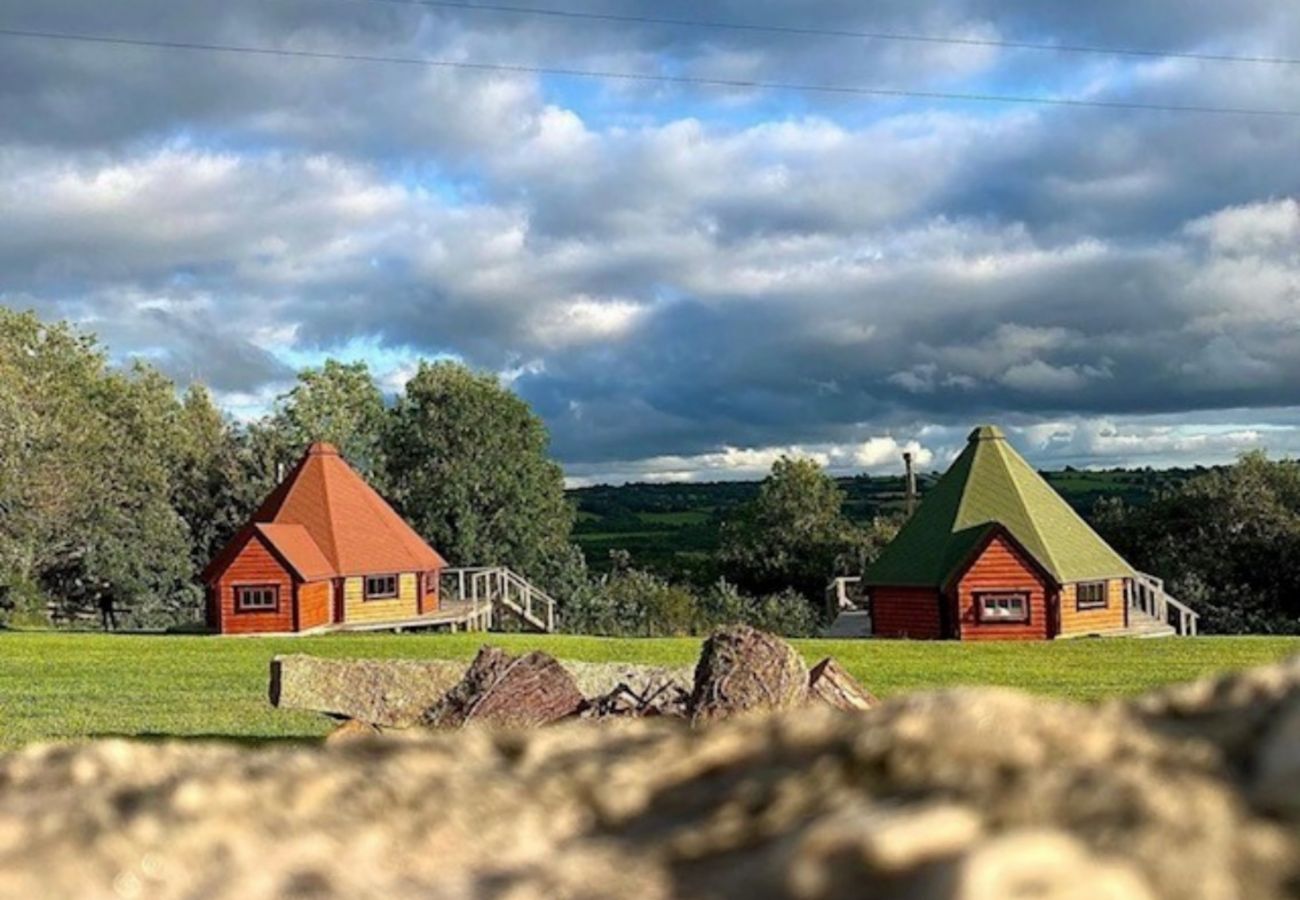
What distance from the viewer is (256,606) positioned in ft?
155

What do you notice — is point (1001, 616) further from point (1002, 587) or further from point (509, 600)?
point (509, 600)

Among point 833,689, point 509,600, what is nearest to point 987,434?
point 509,600

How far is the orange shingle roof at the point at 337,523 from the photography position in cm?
4904

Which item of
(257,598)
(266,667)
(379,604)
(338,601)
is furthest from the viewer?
(379,604)

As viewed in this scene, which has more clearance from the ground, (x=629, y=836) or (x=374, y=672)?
(x=629, y=836)

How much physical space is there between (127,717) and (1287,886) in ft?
59.8

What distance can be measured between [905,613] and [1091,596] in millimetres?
5936

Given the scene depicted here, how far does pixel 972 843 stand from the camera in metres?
0.93

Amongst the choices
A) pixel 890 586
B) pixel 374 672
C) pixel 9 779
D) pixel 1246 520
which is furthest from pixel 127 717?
pixel 1246 520

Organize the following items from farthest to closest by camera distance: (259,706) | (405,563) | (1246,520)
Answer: (1246,520), (405,563), (259,706)

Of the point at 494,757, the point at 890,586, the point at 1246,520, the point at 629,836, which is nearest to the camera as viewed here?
the point at 629,836

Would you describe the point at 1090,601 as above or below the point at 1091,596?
below

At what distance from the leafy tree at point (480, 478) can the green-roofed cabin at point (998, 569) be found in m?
23.8

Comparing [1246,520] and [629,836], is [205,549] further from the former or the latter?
[629,836]
